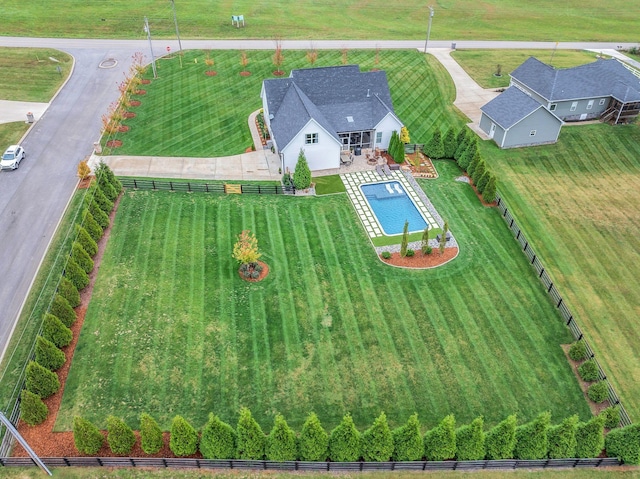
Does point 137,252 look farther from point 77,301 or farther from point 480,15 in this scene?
point 480,15

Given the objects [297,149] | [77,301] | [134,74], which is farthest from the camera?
[134,74]

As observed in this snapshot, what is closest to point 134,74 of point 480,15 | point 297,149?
point 297,149

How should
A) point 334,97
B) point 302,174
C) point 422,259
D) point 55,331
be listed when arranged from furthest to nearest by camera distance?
1. point 334,97
2. point 302,174
3. point 422,259
4. point 55,331

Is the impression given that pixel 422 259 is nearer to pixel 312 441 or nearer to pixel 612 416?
pixel 612 416

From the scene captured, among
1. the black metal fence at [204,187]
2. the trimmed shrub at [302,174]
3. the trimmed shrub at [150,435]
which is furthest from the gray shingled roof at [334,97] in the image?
the trimmed shrub at [150,435]

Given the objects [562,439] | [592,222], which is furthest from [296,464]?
[592,222]

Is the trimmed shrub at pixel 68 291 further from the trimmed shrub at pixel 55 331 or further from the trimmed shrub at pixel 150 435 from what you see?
the trimmed shrub at pixel 150 435

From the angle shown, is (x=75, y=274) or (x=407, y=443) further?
(x=75, y=274)
